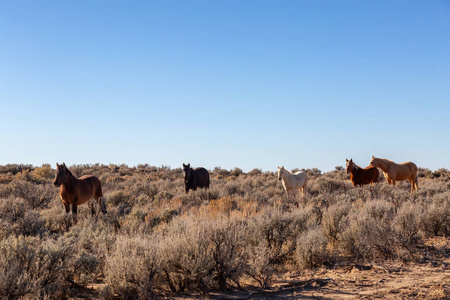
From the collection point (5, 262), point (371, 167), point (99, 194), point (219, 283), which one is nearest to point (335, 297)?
point (219, 283)

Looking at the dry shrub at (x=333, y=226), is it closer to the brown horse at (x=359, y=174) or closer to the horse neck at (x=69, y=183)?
the horse neck at (x=69, y=183)

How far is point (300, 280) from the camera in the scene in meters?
5.55

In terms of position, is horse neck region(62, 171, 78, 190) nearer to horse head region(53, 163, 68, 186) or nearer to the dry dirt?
horse head region(53, 163, 68, 186)

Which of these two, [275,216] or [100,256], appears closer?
[100,256]

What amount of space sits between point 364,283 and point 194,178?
1233 centimetres

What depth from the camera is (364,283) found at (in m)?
5.24

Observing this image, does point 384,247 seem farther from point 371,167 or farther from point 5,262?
point 371,167

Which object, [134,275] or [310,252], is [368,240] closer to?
[310,252]

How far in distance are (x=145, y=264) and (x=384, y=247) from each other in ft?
14.6

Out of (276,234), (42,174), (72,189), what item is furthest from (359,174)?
(42,174)

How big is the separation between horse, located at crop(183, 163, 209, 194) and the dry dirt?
1088 cm

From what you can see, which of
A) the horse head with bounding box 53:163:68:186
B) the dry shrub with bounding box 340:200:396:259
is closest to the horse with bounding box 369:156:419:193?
the dry shrub with bounding box 340:200:396:259

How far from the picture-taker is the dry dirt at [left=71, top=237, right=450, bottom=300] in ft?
15.6

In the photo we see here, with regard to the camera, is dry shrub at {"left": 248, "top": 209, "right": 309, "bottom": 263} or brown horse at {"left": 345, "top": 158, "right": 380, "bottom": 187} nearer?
dry shrub at {"left": 248, "top": 209, "right": 309, "bottom": 263}
